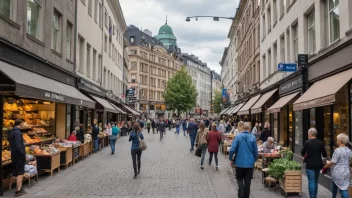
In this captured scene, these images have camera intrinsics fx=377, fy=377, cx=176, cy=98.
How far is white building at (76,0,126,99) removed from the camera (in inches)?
902

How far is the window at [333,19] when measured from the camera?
1213 cm

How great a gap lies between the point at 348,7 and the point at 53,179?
405 inches

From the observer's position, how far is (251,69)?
35.2 metres

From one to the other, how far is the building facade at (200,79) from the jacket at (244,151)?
104523 mm

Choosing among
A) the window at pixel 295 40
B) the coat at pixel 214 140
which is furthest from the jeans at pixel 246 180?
the window at pixel 295 40

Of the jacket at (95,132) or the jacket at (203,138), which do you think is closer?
the jacket at (203,138)

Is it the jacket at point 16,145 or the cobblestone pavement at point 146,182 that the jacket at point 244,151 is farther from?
the jacket at point 16,145

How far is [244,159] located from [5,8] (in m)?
8.43

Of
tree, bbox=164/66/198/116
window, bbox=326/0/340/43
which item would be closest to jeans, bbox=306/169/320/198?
window, bbox=326/0/340/43

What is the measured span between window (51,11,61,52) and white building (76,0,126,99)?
3.42 m

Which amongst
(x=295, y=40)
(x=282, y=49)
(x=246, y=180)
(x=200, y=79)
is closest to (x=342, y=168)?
(x=246, y=180)

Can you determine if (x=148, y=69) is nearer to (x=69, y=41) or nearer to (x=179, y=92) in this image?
(x=179, y=92)

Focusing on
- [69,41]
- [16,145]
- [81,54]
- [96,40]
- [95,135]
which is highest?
[96,40]

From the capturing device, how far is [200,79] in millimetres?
127438
